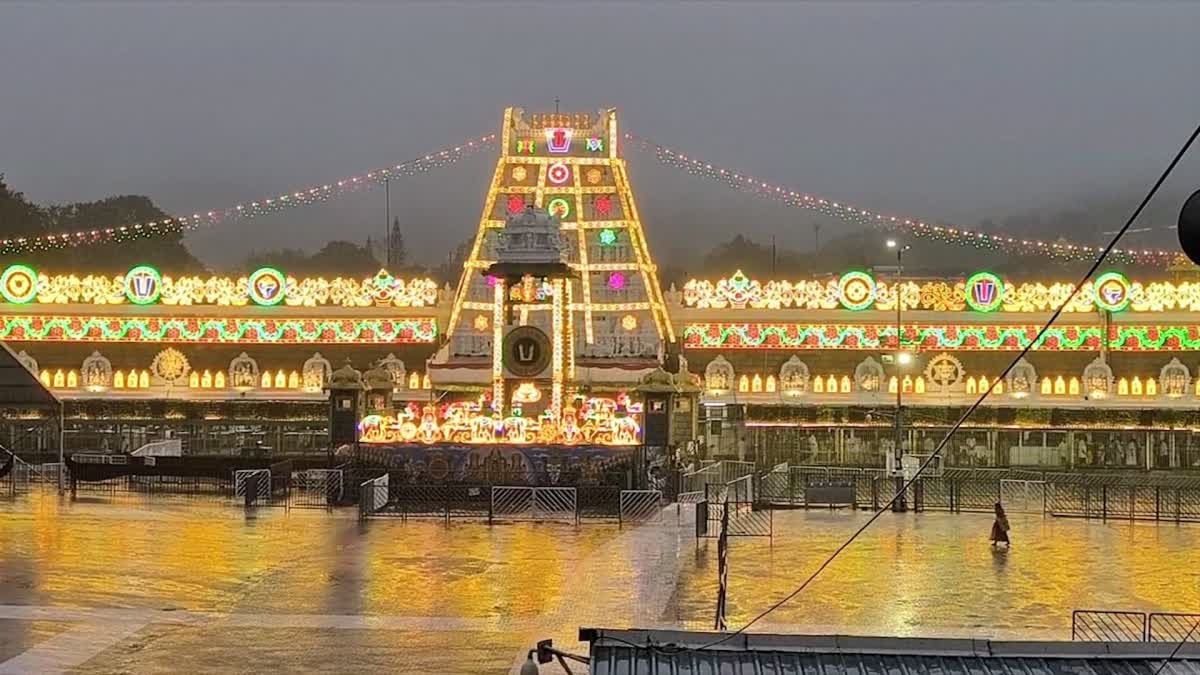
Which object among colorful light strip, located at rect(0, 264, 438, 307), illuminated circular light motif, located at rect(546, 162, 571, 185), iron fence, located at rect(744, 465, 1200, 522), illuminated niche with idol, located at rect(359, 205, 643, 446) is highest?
illuminated circular light motif, located at rect(546, 162, 571, 185)

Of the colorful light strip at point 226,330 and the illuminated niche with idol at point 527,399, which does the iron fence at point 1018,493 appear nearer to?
the illuminated niche with idol at point 527,399

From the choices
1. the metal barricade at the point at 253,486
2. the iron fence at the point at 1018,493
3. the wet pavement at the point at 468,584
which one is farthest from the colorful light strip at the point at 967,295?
the metal barricade at the point at 253,486

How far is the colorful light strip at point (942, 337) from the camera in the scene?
200 feet

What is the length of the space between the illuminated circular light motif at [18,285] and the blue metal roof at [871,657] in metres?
62.3

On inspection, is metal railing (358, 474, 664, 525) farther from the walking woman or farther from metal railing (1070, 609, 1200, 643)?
metal railing (1070, 609, 1200, 643)

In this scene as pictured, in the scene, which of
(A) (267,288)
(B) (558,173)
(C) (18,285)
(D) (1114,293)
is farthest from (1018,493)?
(C) (18,285)

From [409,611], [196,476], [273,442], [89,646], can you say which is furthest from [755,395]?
[89,646]

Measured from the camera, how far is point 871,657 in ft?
32.1

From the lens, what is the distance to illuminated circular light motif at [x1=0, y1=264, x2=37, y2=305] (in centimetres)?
6538

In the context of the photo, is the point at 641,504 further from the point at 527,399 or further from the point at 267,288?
the point at 267,288

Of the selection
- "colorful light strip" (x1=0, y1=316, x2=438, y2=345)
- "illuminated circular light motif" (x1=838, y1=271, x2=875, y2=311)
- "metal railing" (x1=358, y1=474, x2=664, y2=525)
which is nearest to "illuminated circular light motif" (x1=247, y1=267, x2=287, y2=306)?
"colorful light strip" (x1=0, y1=316, x2=438, y2=345)

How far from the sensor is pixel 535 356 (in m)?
46.3

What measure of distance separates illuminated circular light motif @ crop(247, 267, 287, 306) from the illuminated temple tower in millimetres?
9679

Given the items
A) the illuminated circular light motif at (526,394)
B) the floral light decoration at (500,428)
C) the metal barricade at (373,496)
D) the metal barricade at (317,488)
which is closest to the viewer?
the metal barricade at (373,496)
